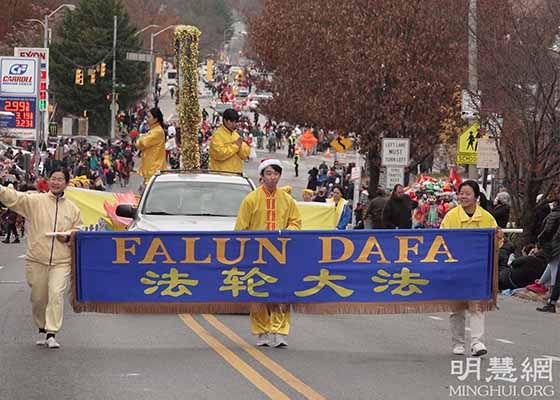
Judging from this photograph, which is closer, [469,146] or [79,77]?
[469,146]

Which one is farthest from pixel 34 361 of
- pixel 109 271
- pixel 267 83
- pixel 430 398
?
pixel 267 83

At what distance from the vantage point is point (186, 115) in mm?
26156

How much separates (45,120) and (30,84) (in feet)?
36.2

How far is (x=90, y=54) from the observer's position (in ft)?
322

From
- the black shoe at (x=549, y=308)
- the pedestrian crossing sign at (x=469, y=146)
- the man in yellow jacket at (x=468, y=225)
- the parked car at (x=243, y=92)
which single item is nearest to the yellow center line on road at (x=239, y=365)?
the man in yellow jacket at (x=468, y=225)

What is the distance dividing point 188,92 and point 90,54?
7288 cm

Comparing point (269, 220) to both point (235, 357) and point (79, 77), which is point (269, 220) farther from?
point (79, 77)

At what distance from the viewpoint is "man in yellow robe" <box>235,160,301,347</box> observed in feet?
44.6

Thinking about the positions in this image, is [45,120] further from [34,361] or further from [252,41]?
[34,361]

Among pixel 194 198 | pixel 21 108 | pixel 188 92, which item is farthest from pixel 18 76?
pixel 194 198

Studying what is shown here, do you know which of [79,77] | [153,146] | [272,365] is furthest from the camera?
[79,77]

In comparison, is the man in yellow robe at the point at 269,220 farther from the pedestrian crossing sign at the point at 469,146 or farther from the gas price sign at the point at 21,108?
the gas price sign at the point at 21,108

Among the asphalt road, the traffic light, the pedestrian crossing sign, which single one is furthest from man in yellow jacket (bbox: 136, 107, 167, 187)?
the traffic light

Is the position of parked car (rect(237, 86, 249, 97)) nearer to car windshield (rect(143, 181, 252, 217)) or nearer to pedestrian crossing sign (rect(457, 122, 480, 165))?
pedestrian crossing sign (rect(457, 122, 480, 165))
